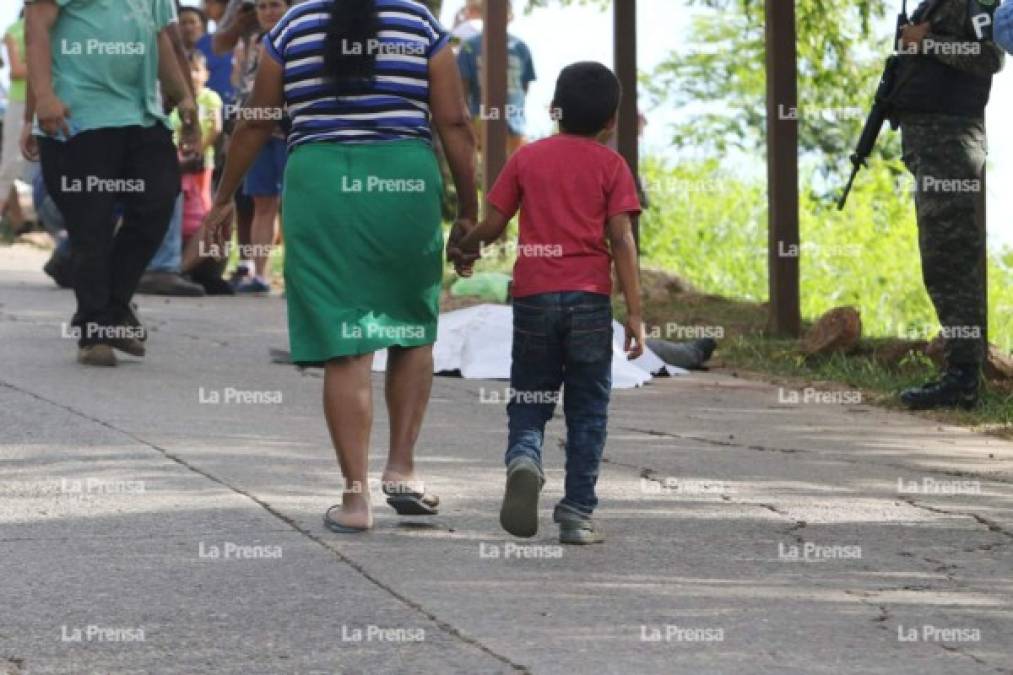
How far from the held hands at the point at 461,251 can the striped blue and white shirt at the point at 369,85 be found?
1.16ft

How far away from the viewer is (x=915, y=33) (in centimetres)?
1010

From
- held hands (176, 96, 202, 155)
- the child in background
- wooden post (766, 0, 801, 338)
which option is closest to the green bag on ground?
the child in background

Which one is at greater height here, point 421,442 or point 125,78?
point 125,78

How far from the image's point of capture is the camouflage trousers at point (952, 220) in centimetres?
1020

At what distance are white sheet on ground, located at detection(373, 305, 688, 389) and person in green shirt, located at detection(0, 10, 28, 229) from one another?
6757mm

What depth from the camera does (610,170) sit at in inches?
275

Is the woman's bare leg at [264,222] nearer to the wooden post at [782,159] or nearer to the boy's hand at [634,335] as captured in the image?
the wooden post at [782,159]

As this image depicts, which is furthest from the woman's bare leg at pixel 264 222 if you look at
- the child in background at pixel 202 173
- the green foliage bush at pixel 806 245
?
the green foliage bush at pixel 806 245

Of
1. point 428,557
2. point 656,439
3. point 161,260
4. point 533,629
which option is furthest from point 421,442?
point 161,260

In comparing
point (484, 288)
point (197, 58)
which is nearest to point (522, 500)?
point (484, 288)

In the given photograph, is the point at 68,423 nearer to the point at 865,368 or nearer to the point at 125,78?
the point at 125,78

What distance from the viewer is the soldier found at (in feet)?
33.0

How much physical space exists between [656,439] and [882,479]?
1.29m

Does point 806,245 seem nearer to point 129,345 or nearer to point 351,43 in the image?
point 129,345
